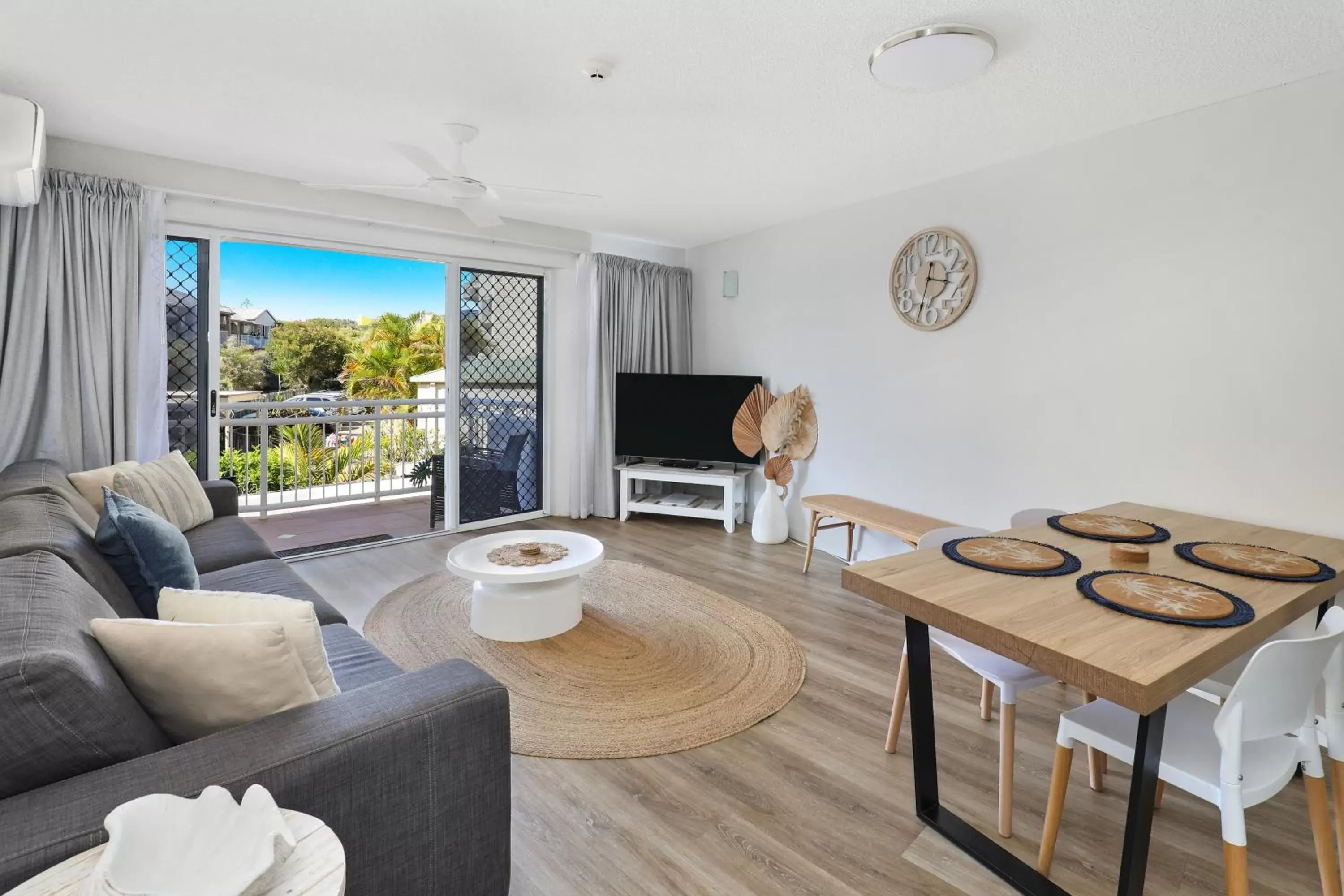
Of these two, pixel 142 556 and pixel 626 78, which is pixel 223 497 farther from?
pixel 626 78

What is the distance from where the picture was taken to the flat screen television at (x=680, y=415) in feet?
16.6

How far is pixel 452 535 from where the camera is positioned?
189 inches

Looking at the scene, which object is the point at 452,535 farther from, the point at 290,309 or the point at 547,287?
the point at 290,309

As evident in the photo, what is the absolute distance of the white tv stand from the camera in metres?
5.08

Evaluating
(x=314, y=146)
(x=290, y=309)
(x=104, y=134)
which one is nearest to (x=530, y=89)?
(x=314, y=146)

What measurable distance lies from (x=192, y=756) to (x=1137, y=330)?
3.57 m

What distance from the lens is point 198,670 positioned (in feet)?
3.80

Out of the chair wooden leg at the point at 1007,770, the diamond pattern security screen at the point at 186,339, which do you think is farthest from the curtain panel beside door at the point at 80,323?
the chair wooden leg at the point at 1007,770

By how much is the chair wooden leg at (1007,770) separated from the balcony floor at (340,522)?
13.7ft

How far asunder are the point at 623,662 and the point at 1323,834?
2157 mm

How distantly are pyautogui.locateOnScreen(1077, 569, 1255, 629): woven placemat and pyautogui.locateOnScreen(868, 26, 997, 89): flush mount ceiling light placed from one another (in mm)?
1706

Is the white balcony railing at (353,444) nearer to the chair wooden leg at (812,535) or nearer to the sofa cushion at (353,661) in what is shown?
the chair wooden leg at (812,535)

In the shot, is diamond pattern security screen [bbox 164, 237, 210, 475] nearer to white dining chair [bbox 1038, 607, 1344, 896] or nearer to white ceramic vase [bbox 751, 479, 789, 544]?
white ceramic vase [bbox 751, 479, 789, 544]

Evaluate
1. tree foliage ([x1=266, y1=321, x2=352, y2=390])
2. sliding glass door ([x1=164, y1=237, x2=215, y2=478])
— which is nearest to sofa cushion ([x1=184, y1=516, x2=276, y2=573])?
sliding glass door ([x1=164, y1=237, x2=215, y2=478])
